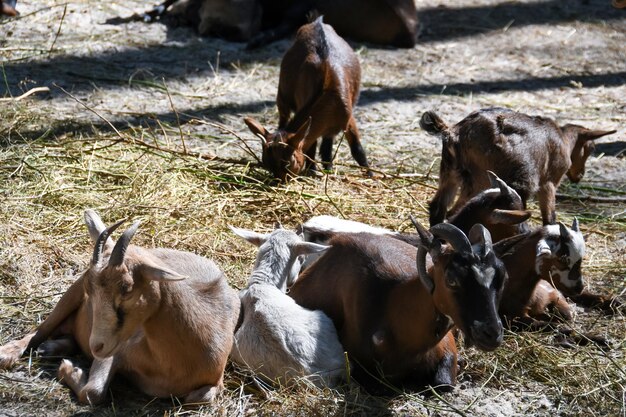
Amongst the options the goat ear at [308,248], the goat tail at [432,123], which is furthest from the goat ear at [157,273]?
the goat tail at [432,123]

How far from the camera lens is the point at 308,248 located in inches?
215

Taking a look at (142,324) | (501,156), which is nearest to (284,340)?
(142,324)

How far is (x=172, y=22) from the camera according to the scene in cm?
1116

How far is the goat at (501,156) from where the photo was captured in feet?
21.1

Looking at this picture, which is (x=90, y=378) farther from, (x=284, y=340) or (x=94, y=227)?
(x=284, y=340)

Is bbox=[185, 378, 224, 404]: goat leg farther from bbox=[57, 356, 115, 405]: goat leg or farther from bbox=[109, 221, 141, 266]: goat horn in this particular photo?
bbox=[109, 221, 141, 266]: goat horn

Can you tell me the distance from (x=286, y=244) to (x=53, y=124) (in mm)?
3377

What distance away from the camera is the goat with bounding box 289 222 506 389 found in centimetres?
442

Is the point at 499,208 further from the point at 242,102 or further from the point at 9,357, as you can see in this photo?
the point at 242,102

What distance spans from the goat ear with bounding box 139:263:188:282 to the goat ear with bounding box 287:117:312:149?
3.48 meters

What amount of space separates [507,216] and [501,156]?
2.78 feet

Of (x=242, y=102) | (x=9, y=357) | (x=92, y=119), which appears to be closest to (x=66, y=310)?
(x=9, y=357)

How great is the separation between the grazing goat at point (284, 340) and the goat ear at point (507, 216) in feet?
3.99

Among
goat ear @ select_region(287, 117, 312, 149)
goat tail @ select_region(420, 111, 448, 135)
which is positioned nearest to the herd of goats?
goat tail @ select_region(420, 111, 448, 135)
